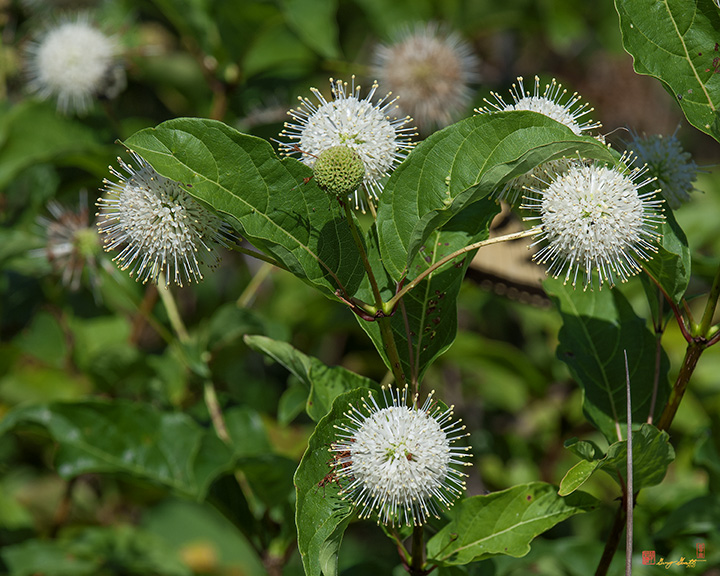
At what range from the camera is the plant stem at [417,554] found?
4.57 ft

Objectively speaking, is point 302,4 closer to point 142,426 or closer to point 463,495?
point 142,426

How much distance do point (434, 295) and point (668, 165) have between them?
1.94 feet

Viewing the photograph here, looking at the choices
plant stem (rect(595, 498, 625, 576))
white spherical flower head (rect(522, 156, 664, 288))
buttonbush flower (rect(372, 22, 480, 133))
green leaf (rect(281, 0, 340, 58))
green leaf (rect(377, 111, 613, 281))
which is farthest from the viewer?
buttonbush flower (rect(372, 22, 480, 133))

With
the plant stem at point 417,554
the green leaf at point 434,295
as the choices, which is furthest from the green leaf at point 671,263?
the plant stem at point 417,554

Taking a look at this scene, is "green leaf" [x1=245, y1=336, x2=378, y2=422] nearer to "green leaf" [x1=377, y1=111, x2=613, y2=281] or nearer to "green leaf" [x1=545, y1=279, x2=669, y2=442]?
"green leaf" [x1=377, y1=111, x2=613, y2=281]

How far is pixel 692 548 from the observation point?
183 centimetres

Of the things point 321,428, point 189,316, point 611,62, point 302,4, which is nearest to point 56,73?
point 302,4

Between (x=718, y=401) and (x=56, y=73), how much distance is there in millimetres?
3054

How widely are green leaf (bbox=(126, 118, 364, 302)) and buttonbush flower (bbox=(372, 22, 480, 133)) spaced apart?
182 centimetres

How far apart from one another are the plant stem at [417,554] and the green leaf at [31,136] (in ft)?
6.38

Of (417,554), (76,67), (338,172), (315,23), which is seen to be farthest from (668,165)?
(76,67)

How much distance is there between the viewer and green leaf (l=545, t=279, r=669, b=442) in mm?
1576

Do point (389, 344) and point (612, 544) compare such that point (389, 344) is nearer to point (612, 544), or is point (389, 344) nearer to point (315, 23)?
point (612, 544)

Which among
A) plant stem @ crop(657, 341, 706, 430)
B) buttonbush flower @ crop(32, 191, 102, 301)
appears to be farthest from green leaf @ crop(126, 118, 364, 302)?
buttonbush flower @ crop(32, 191, 102, 301)
